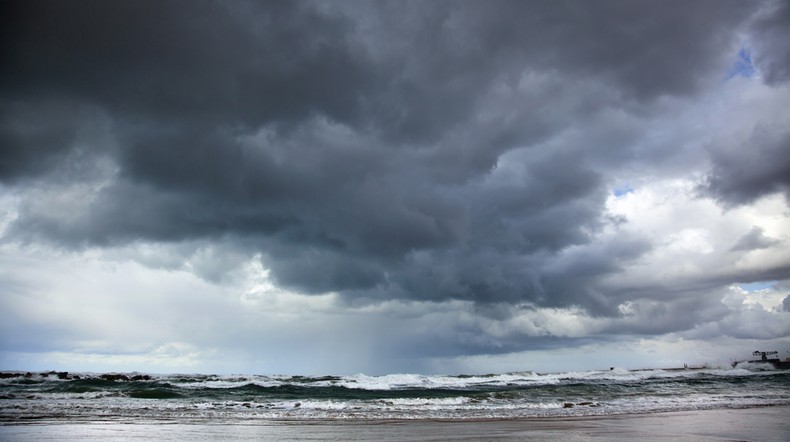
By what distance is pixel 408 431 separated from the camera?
1592 cm

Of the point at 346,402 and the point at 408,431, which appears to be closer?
the point at 408,431

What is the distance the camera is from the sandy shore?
43.9 feet

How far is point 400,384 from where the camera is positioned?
6281 cm

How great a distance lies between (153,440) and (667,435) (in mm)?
14631

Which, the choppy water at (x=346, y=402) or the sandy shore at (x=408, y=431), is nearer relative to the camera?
the sandy shore at (x=408, y=431)

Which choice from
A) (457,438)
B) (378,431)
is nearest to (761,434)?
(457,438)

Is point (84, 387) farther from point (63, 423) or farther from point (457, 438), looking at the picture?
point (457, 438)

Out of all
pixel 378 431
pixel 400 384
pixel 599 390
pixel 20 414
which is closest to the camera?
pixel 378 431

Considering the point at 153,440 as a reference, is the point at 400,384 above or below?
below

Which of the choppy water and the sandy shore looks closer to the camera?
the sandy shore

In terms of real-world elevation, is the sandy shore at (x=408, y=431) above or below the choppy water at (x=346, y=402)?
above

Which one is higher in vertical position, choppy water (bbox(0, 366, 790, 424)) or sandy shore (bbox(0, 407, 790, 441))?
sandy shore (bbox(0, 407, 790, 441))

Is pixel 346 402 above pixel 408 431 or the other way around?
the other way around

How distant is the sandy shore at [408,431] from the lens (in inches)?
527
